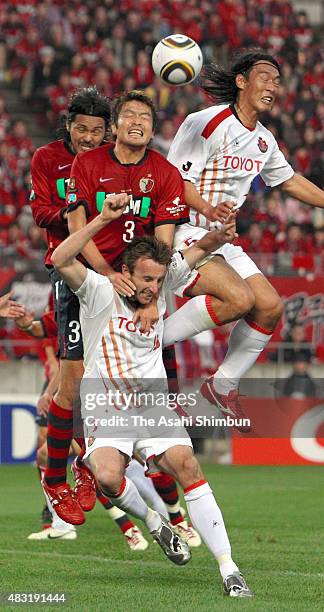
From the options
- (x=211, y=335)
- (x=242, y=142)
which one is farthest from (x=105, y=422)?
(x=211, y=335)

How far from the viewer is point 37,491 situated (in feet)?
47.4

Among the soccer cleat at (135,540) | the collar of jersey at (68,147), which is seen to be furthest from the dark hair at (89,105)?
the soccer cleat at (135,540)

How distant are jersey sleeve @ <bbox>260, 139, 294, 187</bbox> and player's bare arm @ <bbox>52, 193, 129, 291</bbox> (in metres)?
1.99

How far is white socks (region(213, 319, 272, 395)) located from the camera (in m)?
8.70

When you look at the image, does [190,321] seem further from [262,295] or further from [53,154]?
[53,154]

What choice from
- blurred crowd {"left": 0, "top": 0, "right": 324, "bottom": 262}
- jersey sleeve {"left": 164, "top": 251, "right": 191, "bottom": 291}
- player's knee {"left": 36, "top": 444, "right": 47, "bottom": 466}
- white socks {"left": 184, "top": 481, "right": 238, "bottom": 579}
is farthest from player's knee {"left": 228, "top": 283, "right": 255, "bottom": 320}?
blurred crowd {"left": 0, "top": 0, "right": 324, "bottom": 262}

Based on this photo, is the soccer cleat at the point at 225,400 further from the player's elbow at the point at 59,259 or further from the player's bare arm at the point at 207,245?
the player's elbow at the point at 59,259

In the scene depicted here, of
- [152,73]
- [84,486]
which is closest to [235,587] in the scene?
[84,486]

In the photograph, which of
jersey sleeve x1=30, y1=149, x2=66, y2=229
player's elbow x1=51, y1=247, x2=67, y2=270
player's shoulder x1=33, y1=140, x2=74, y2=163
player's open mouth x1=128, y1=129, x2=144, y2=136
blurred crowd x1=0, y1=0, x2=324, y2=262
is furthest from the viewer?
blurred crowd x1=0, y1=0, x2=324, y2=262

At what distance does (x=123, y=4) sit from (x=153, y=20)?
3.26 feet

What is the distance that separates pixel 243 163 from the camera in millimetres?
8641

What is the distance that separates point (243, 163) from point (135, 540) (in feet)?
10.3

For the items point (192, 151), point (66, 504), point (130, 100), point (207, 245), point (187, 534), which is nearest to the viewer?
point (130, 100)

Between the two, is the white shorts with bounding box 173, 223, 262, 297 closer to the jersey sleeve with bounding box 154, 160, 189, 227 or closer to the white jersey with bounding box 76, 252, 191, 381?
the jersey sleeve with bounding box 154, 160, 189, 227
